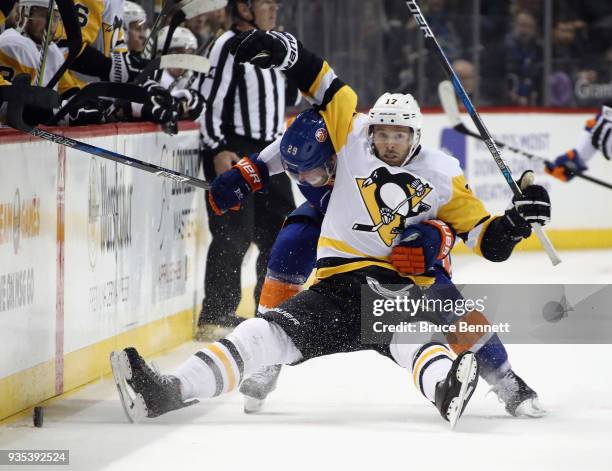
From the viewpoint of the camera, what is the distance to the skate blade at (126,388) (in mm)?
3881

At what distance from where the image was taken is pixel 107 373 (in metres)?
4.87

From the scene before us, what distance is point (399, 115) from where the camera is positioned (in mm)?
4074

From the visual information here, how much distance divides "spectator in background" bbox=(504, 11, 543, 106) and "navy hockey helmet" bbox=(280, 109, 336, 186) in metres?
5.86

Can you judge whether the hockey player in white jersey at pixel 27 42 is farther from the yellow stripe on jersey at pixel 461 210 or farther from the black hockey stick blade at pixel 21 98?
the yellow stripe on jersey at pixel 461 210

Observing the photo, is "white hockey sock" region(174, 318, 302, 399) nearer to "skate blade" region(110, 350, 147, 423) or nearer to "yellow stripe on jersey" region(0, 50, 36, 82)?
"skate blade" region(110, 350, 147, 423)

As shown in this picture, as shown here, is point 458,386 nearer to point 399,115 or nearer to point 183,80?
point 399,115

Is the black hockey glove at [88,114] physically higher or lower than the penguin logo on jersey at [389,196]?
higher

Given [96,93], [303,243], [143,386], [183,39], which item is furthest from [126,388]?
[183,39]

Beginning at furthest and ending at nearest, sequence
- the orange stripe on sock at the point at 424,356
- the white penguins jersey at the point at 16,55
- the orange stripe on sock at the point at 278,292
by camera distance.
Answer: the white penguins jersey at the point at 16,55 → the orange stripe on sock at the point at 278,292 → the orange stripe on sock at the point at 424,356

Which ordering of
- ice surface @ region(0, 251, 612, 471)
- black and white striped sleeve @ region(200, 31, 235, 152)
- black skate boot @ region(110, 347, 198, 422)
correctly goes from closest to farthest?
ice surface @ region(0, 251, 612, 471) → black skate boot @ region(110, 347, 198, 422) → black and white striped sleeve @ region(200, 31, 235, 152)

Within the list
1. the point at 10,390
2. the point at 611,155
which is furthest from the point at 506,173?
the point at 611,155

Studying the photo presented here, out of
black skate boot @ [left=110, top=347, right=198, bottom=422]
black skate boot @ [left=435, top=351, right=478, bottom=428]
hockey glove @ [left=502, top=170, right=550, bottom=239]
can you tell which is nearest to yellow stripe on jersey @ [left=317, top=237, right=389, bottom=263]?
hockey glove @ [left=502, top=170, right=550, bottom=239]

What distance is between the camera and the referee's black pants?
19.2ft

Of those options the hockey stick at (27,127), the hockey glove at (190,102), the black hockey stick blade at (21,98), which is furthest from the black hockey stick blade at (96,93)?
the hockey glove at (190,102)
